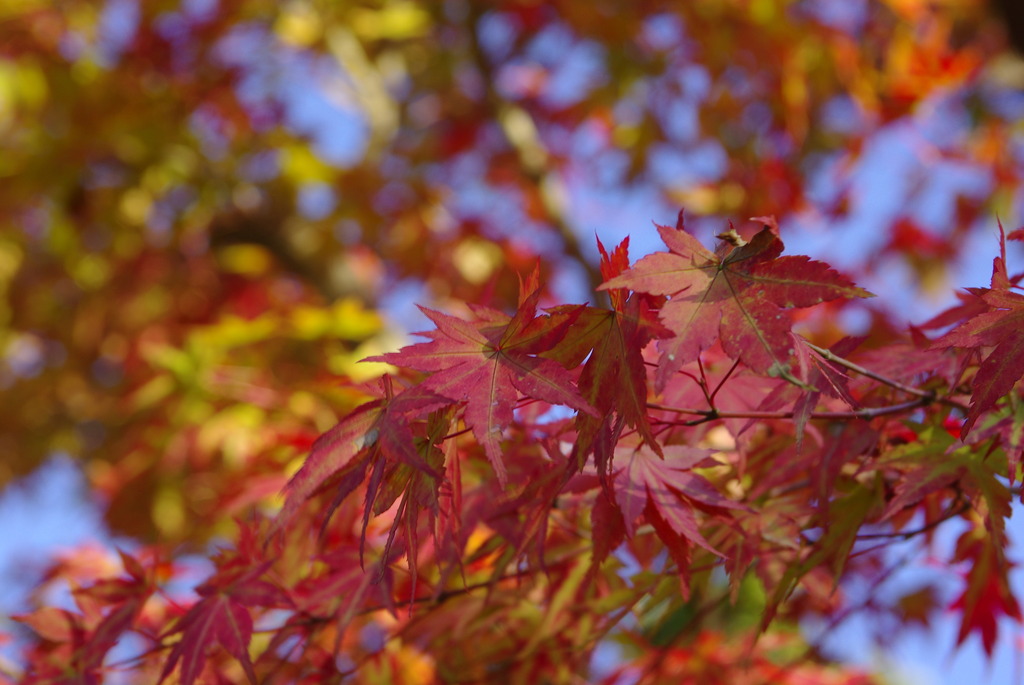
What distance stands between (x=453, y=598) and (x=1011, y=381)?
53cm

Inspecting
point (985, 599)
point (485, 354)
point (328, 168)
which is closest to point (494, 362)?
point (485, 354)

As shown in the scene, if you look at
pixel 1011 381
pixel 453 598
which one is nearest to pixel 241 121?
pixel 453 598

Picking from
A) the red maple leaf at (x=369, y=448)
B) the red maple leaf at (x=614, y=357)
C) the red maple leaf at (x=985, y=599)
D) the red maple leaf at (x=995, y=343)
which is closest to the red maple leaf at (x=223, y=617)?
the red maple leaf at (x=369, y=448)

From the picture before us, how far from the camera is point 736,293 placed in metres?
0.51

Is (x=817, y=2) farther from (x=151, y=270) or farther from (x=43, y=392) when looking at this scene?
(x=43, y=392)

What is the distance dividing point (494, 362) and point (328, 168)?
2.33 m

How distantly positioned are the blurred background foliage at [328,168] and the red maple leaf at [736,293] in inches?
60.4

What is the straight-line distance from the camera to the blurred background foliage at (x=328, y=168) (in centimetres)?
249

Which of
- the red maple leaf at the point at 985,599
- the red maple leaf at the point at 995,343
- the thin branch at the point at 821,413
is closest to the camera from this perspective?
the red maple leaf at the point at 995,343

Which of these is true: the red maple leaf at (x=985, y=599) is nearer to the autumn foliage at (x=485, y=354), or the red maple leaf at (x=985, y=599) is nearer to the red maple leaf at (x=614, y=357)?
the autumn foliage at (x=485, y=354)

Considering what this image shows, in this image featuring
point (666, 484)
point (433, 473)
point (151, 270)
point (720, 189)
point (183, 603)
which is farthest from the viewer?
point (151, 270)

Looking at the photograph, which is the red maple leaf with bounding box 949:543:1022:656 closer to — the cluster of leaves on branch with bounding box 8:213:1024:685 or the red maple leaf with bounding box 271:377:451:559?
the cluster of leaves on branch with bounding box 8:213:1024:685

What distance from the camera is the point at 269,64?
307 cm

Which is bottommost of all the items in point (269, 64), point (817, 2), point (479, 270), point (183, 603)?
point (183, 603)
